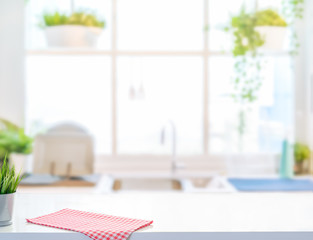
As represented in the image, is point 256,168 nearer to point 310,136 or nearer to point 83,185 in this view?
point 310,136

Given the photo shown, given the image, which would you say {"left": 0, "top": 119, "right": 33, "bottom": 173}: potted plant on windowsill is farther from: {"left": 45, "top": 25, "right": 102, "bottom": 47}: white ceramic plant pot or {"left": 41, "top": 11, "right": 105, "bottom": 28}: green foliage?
{"left": 41, "top": 11, "right": 105, "bottom": 28}: green foliage

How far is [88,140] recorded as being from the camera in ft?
10.4

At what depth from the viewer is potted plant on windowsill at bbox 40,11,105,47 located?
2992 millimetres

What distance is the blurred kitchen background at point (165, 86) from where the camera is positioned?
3.33 m

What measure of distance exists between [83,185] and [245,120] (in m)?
1.24

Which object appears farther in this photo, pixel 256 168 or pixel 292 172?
pixel 256 168

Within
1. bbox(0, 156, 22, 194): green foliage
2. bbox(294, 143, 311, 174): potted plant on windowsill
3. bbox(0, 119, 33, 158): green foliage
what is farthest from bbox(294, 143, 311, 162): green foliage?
bbox(0, 156, 22, 194): green foliage

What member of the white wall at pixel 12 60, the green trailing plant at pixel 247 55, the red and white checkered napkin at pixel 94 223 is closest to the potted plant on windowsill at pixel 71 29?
the white wall at pixel 12 60

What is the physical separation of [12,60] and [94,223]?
7.07 feet

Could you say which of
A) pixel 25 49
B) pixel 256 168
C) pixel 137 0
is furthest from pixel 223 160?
pixel 25 49

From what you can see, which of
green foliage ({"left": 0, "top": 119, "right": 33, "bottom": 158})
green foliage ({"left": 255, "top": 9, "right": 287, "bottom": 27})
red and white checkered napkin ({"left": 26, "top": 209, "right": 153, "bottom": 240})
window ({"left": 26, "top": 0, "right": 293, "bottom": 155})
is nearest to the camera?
red and white checkered napkin ({"left": 26, "top": 209, "right": 153, "bottom": 240})

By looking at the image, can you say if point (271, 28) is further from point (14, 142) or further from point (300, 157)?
point (14, 142)

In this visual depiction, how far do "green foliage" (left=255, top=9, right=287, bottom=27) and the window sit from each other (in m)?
0.33

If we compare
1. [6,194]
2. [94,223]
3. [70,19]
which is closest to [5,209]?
[6,194]
